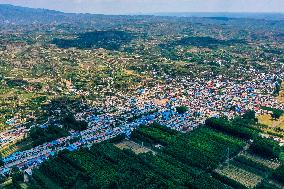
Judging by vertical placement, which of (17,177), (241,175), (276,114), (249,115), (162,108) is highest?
(249,115)

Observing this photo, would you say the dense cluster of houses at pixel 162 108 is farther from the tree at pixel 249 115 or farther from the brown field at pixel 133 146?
the tree at pixel 249 115

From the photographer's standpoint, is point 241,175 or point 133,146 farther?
point 133,146

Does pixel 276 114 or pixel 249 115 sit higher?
pixel 249 115

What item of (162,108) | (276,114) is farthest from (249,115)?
(162,108)

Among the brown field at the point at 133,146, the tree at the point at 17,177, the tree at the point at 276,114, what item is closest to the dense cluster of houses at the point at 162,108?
the tree at the point at 17,177

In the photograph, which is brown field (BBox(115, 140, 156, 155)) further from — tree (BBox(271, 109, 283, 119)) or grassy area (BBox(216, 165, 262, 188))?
tree (BBox(271, 109, 283, 119))

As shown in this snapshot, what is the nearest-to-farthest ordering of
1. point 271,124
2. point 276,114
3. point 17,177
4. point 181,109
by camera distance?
point 17,177
point 271,124
point 276,114
point 181,109

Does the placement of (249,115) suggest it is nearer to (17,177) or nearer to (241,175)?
(241,175)
